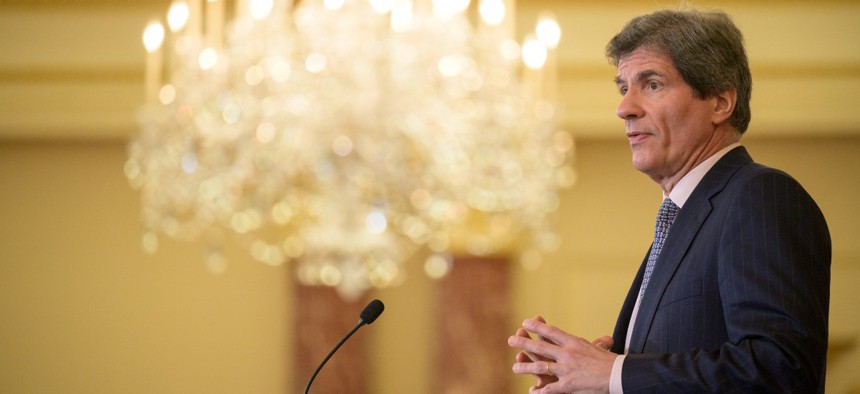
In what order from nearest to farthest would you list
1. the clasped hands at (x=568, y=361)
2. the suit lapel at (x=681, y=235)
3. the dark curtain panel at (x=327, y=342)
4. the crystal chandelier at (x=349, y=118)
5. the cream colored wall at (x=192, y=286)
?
the clasped hands at (x=568, y=361), the suit lapel at (x=681, y=235), the crystal chandelier at (x=349, y=118), the dark curtain panel at (x=327, y=342), the cream colored wall at (x=192, y=286)

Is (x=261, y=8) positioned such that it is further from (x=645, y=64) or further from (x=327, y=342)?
(x=327, y=342)

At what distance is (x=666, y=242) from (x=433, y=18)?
2.68 metres

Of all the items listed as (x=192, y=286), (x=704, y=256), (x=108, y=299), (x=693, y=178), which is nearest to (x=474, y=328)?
(x=192, y=286)

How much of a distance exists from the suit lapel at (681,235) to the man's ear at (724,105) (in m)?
0.08

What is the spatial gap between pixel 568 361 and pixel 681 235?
322 millimetres

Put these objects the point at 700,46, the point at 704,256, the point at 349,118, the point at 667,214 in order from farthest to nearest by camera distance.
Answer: the point at 349,118 → the point at 667,214 → the point at 700,46 → the point at 704,256

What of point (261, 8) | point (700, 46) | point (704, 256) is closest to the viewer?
point (704, 256)

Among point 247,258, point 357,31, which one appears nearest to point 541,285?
point 247,258

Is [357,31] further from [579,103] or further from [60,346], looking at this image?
[60,346]

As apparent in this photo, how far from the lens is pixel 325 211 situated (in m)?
4.45

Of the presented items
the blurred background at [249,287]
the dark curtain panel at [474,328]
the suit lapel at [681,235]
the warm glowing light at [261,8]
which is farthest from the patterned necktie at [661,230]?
the dark curtain panel at [474,328]

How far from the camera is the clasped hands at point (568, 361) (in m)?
1.52

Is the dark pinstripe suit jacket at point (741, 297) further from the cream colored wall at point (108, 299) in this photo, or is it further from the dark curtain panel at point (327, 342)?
the cream colored wall at point (108, 299)

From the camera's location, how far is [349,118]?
162 inches
